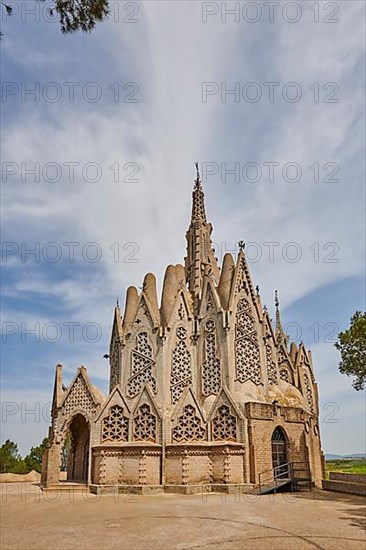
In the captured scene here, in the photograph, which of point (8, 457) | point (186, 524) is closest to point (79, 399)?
point (186, 524)

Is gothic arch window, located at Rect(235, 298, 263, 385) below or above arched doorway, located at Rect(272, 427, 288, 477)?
above

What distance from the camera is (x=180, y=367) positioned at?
87.2 ft

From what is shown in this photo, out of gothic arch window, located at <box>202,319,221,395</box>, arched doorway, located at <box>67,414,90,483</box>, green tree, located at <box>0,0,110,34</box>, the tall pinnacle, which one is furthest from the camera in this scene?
the tall pinnacle

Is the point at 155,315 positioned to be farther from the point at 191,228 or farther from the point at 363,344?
the point at 363,344

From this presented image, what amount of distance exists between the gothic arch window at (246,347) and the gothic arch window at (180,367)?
3.02 meters

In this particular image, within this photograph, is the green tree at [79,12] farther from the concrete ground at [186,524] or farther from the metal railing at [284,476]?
the metal railing at [284,476]

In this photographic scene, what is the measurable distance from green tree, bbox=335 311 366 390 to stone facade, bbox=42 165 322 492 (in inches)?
202

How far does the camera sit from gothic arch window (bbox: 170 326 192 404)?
2597cm

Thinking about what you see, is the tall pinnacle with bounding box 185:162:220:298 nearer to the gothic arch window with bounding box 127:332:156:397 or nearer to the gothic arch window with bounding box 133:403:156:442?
the gothic arch window with bounding box 127:332:156:397

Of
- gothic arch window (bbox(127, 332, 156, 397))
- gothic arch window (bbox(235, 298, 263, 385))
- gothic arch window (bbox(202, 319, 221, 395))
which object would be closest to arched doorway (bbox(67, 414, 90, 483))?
gothic arch window (bbox(127, 332, 156, 397))

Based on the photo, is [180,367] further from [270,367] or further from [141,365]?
[270,367]

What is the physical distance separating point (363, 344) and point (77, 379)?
14705 mm

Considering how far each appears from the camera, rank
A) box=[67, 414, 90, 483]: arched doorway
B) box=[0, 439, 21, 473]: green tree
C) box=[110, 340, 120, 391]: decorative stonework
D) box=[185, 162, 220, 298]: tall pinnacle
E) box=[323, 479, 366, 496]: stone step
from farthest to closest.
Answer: box=[0, 439, 21, 473]: green tree
box=[185, 162, 220, 298]: tall pinnacle
box=[110, 340, 120, 391]: decorative stonework
box=[67, 414, 90, 483]: arched doorway
box=[323, 479, 366, 496]: stone step

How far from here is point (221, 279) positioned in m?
29.4
